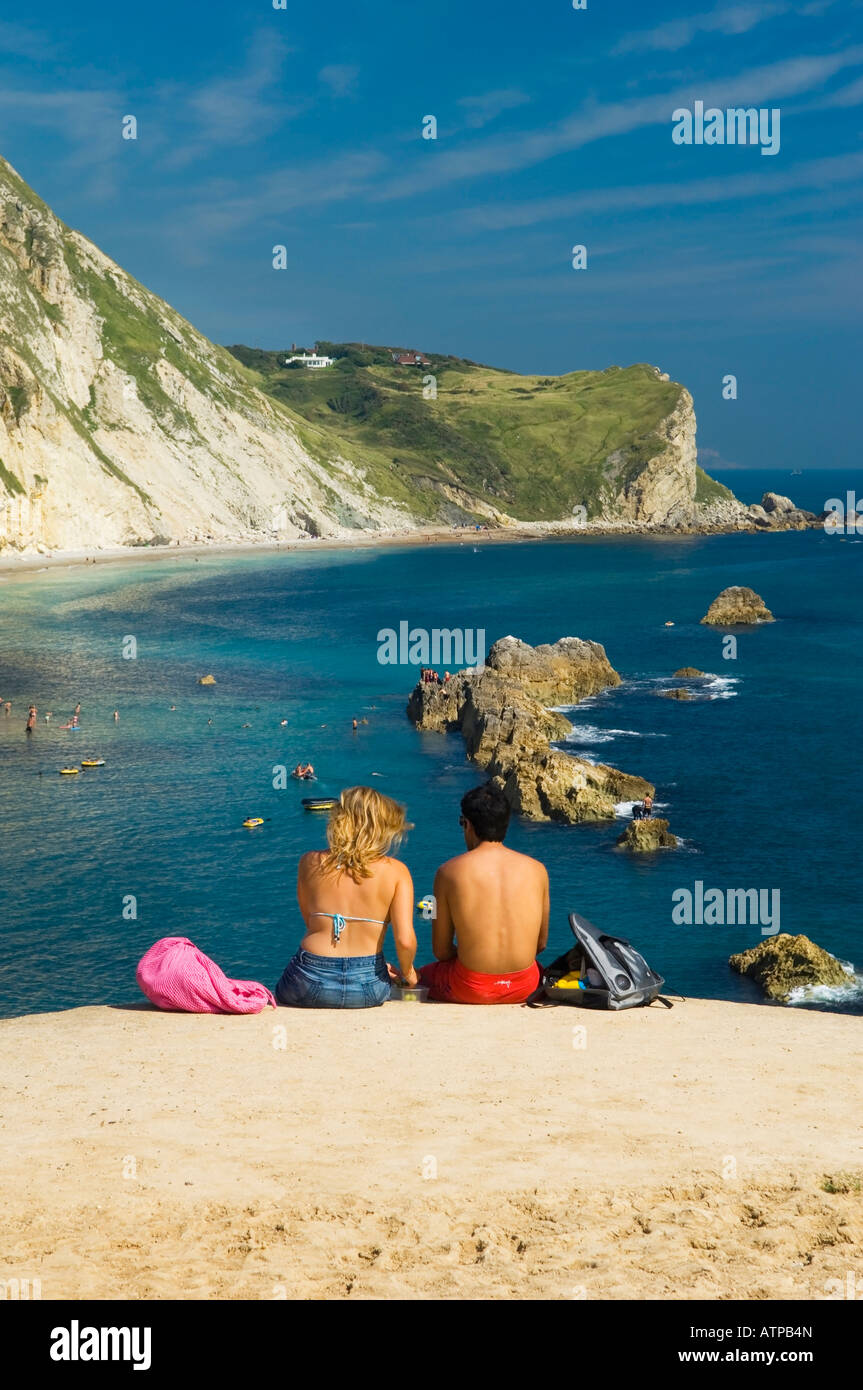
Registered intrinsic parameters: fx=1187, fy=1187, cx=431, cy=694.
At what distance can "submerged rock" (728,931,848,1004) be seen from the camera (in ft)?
99.5

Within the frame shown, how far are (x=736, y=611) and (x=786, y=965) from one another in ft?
275

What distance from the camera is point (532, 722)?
190 ft

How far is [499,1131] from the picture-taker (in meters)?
9.73

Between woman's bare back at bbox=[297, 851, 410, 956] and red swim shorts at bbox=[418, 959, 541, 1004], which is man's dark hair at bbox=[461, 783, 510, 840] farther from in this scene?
red swim shorts at bbox=[418, 959, 541, 1004]

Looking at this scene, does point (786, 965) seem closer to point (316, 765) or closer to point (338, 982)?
point (338, 982)

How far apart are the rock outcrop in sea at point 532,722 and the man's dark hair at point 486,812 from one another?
3502 centimetres

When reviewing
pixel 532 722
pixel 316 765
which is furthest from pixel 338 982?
pixel 532 722

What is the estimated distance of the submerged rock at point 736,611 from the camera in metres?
111

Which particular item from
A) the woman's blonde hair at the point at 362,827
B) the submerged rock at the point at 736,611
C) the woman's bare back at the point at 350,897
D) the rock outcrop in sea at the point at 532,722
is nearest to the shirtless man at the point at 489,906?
the woman's bare back at the point at 350,897

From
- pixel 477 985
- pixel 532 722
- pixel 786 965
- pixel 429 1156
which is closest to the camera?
pixel 429 1156

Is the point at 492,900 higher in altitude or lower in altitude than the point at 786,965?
higher

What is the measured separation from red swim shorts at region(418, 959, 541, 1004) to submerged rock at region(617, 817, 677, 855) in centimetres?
2979

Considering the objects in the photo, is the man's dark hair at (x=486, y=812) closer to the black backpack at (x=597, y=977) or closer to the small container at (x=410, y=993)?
the black backpack at (x=597, y=977)

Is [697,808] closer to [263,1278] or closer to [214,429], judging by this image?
[263,1278]
